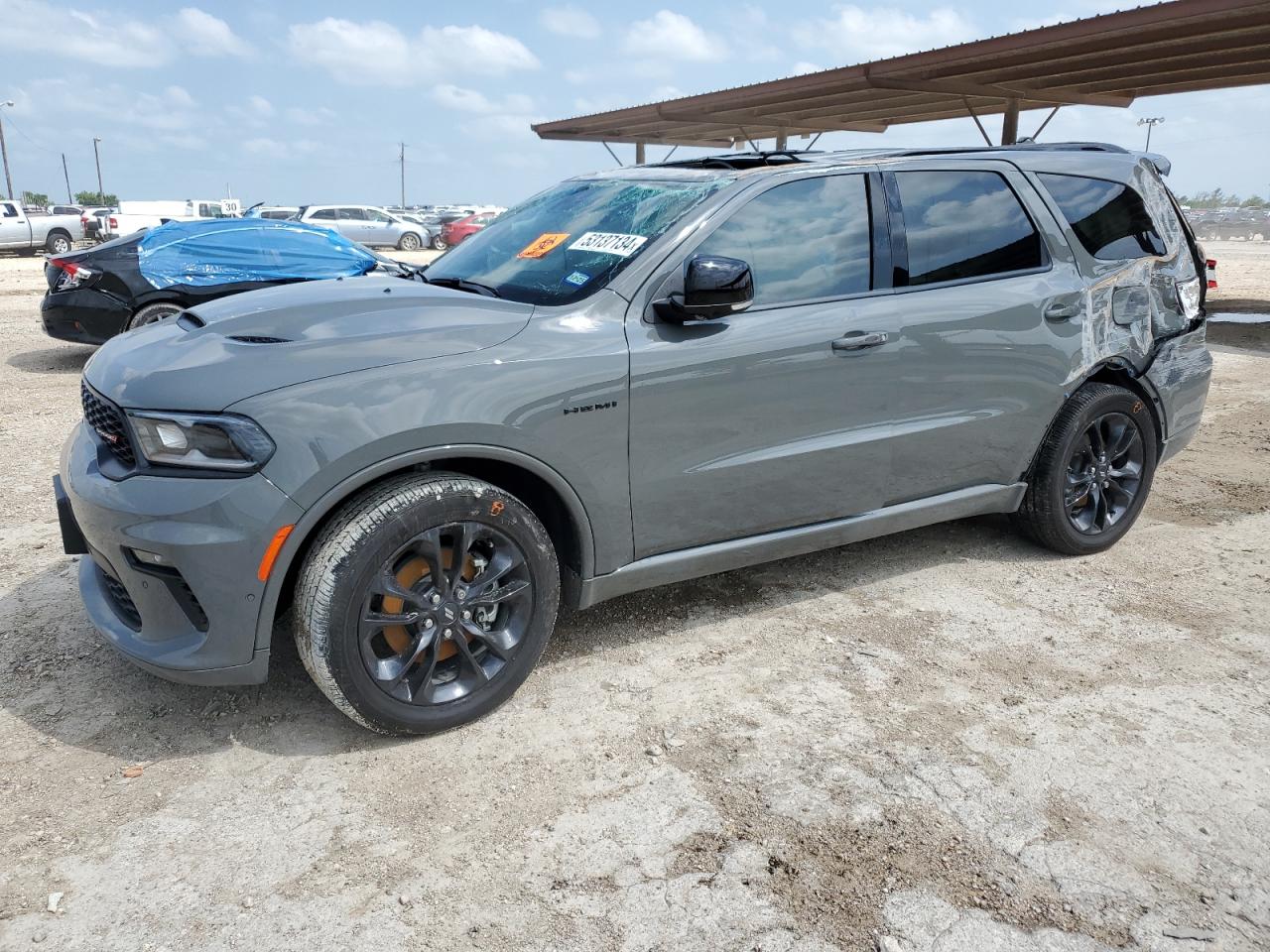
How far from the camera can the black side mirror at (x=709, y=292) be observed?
10.2 feet

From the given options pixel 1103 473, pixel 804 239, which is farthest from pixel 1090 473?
pixel 804 239

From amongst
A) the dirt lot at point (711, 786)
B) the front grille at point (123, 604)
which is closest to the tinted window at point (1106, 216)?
the dirt lot at point (711, 786)

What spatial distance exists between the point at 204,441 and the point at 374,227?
30746 mm

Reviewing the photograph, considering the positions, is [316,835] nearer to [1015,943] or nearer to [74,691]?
[74,691]

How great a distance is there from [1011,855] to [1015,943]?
12.5 inches

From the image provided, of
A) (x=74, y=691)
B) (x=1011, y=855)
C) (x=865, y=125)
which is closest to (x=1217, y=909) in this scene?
(x=1011, y=855)

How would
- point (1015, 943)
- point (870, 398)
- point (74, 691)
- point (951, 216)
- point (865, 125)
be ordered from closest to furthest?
point (1015, 943), point (74, 691), point (870, 398), point (951, 216), point (865, 125)

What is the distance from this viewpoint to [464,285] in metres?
3.73

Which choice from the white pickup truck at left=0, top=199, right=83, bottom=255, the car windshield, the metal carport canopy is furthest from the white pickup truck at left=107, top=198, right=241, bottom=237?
the car windshield

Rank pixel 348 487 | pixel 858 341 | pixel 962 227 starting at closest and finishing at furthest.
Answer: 1. pixel 348 487
2. pixel 858 341
3. pixel 962 227

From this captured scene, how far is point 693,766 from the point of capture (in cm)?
288

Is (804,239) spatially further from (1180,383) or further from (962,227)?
(1180,383)

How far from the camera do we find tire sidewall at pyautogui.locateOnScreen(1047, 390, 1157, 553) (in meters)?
4.28

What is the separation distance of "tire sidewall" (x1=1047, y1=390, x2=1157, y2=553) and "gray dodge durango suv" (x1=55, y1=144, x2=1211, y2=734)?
2 cm
